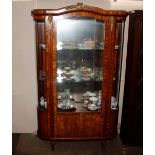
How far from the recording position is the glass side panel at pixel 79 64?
87.3 inches

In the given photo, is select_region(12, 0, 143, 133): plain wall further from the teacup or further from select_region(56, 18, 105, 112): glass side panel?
the teacup

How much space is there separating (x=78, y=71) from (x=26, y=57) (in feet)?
2.22

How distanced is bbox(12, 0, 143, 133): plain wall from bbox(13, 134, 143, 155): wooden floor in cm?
24

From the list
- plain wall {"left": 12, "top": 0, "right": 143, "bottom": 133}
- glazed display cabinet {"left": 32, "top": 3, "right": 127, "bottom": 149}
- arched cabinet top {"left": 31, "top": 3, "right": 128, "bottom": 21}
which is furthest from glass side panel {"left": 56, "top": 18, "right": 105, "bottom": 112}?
plain wall {"left": 12, "top": 0, "right": 143, "bottom": 133}

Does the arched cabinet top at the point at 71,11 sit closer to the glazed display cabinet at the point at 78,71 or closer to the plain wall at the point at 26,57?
the glazed display cabinet at the point at 78,71

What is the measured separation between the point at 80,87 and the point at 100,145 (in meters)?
0.79

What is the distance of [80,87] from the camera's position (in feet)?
7.98

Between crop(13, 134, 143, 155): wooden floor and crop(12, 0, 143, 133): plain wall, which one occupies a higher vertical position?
crop(12, 0, 143, 133): plain wall

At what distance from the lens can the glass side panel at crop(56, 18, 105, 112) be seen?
87.3 inches

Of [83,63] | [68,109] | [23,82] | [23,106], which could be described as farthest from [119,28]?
[23,106]

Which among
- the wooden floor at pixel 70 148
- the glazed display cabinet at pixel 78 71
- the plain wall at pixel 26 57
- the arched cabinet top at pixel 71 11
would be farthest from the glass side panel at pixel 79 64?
the wooden floor at pixel 70 148

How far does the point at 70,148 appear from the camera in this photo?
8.25 ft
